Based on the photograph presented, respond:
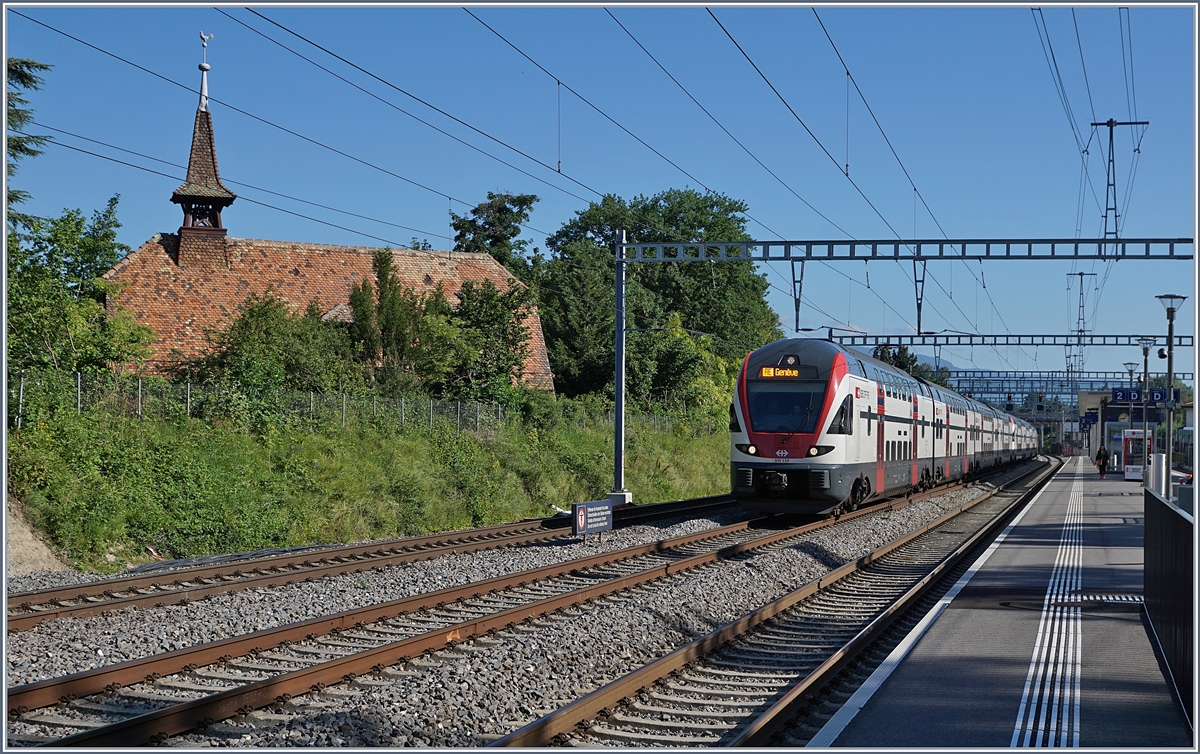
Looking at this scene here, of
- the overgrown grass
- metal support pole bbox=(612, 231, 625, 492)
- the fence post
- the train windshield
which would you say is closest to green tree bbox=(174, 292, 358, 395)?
the overgrown grass

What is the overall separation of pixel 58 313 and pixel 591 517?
12108mm

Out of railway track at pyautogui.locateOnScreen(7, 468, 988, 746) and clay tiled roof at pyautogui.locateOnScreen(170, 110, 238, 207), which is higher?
clay tiled roof at pyautogui.locateOnScreen(170, 110, 238, 207)

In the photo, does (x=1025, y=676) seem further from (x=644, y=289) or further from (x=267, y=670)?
(x=644, y=289)

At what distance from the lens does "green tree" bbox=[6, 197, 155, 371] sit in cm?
2191

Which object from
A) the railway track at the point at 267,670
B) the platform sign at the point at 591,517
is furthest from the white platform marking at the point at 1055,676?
the platform sign at the point at 591,517

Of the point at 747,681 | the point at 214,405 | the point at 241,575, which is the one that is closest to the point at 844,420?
the point at 241,575

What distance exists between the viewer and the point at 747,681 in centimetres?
933

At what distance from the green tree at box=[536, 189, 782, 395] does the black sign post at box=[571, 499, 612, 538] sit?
84.6 feet

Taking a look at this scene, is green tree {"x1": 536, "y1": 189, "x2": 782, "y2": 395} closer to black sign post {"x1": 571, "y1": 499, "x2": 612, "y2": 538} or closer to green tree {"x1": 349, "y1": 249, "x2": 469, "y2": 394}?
green tree {"x1": 349, "y1": 249, "x2": 469, "y2": 394}

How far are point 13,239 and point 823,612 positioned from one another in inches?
751

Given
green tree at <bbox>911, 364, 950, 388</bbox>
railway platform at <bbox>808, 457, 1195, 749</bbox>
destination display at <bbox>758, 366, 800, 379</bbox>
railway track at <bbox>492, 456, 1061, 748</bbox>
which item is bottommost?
railway track at <bbox>492, 456, 1061, 748</bbox>

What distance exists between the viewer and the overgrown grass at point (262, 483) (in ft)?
57.7

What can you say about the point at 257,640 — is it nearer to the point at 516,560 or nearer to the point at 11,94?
the point at 516,560

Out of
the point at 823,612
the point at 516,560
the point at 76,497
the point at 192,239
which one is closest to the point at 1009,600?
the point at 823,612
